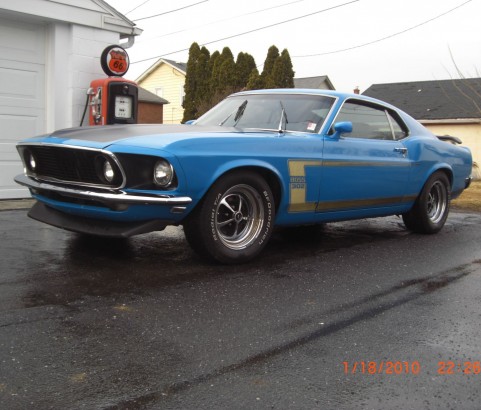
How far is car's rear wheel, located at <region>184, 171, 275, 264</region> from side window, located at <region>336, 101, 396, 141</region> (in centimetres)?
135

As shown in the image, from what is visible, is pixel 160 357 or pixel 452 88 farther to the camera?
pixel 452 88

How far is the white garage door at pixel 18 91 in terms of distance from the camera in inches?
306

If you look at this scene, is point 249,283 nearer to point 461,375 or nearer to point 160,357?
point 160,357

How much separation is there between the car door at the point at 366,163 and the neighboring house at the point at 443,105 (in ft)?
57.0

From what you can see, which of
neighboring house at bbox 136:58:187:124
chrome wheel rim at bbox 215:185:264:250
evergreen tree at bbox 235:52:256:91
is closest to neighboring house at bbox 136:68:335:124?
neighboring house at bbox 136:58:187:124

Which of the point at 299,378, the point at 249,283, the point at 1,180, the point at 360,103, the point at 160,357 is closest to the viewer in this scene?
the point at 299,378

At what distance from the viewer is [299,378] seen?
238 centimetres

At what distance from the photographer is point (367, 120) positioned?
5.61 metres

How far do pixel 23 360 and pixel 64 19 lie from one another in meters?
6.72

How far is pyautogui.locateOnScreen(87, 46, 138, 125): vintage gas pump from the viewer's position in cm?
795

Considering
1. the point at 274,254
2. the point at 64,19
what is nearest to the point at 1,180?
the point at 64,19

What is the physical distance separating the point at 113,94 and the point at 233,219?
4.44 meters
